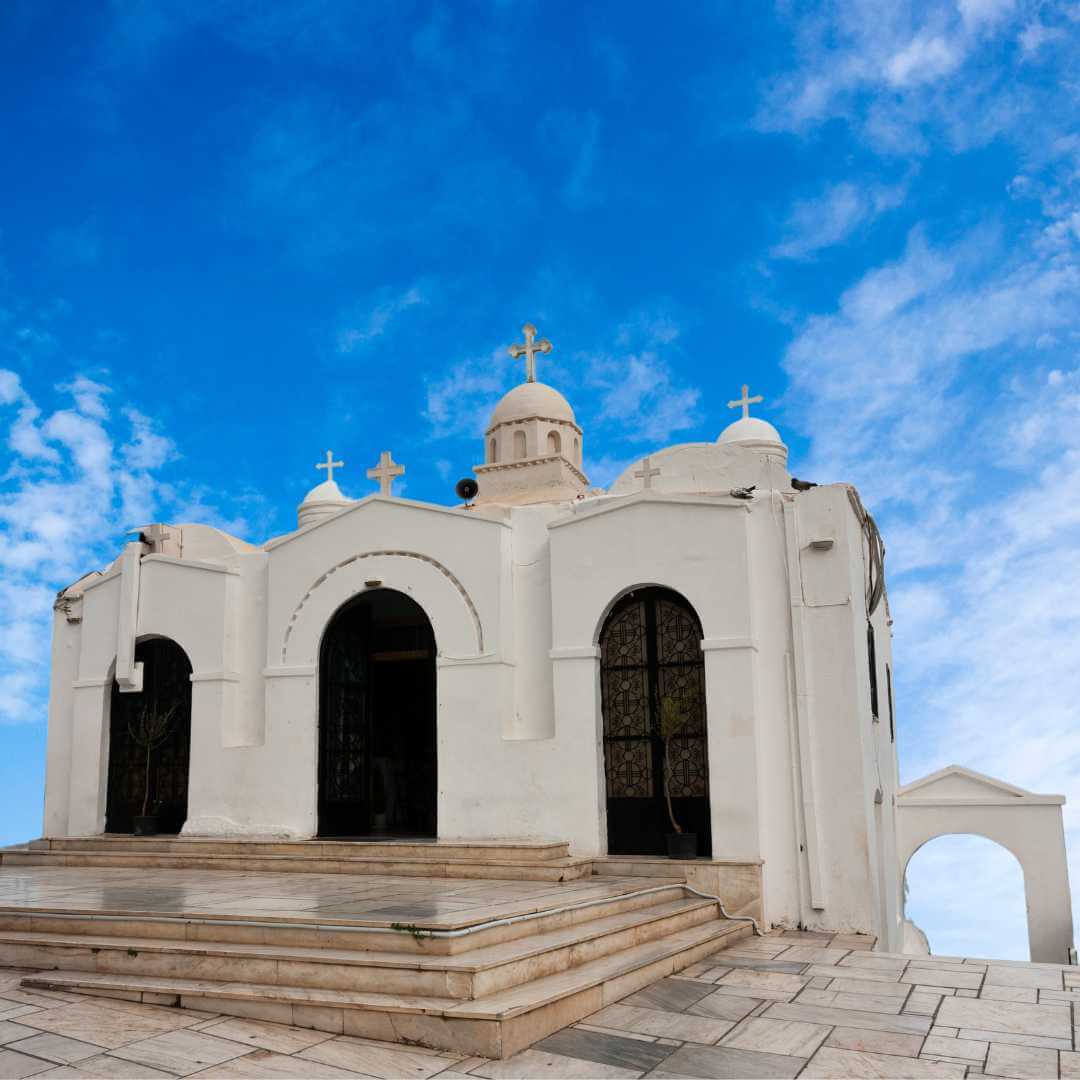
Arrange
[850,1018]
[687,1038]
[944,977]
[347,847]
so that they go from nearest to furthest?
[687,1038] → [850,1018] → [944,977] → [347,847]

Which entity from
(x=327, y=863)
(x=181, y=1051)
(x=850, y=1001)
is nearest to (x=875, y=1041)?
(x=850, y=1001)

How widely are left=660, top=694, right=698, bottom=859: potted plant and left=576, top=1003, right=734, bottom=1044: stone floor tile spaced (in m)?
3.79

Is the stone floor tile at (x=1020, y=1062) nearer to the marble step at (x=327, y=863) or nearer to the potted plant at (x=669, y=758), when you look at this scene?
the potted plant at (x=669, y=758)

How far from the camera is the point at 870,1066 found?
5.56 meters

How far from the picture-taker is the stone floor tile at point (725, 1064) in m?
5.38

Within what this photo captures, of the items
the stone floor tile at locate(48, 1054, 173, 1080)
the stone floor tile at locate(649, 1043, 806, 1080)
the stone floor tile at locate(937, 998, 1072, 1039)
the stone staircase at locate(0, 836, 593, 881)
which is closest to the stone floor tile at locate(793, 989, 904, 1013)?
the stone floor tile at locate(937, 998, 1072, 1039)

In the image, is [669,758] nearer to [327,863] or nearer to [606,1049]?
[327,863]

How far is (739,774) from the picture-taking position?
34.0 feet

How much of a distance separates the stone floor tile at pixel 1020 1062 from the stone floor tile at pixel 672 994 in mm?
1796

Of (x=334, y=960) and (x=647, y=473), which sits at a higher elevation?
(x=647, y=473)

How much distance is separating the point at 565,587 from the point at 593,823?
8.06 feet

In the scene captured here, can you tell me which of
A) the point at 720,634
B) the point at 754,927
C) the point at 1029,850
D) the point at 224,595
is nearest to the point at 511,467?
the point at 224,595

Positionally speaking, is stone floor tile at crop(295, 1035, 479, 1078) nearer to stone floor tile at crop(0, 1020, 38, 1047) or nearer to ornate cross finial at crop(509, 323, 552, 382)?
stone floor tile at crop(0, 1020, 38, 1047)

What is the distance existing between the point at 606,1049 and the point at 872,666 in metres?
8.15
